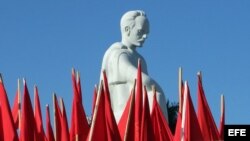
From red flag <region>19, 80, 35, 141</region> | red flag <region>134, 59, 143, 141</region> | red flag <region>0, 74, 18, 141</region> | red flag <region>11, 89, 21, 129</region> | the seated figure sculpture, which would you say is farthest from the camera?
red flag <region>11, 89, 21, 129</region>

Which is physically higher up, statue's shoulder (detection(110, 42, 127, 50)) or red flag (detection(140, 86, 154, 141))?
statue's shoulder (detection(110, 42, 127, 50))

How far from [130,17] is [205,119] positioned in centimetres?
327

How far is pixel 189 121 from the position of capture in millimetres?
18062

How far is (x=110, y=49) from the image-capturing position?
68.0 ft

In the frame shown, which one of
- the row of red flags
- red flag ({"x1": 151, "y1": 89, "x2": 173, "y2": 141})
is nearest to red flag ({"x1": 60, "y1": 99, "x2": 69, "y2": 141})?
the row of red flags

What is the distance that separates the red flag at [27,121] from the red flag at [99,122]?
8.81 feet

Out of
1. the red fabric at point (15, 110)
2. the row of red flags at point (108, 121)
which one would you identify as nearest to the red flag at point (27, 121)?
the row of red flags at point (108, 121)

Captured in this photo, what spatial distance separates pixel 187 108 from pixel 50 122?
3415mm

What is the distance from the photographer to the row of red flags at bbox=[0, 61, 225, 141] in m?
16.3

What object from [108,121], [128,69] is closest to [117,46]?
[128,69]

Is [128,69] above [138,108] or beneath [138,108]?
above

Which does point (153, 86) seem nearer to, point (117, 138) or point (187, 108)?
point (187, 108)

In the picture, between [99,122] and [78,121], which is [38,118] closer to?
[78,121]

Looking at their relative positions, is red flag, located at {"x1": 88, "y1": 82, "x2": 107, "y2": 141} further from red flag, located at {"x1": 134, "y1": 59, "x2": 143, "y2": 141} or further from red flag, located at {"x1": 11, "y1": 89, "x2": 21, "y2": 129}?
red flag, located at {"x1": 11, "y1": 89, "x2": 21, "y2": 129}
